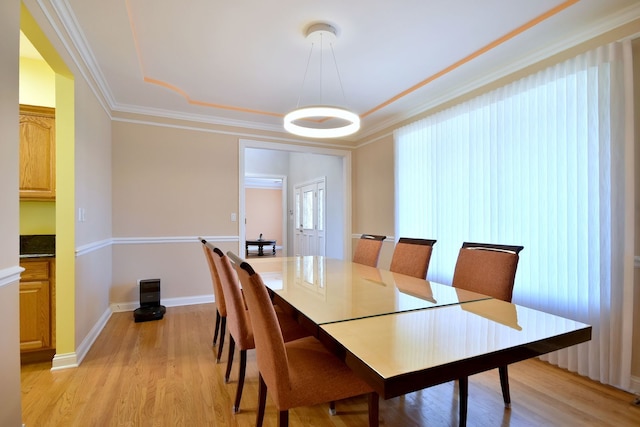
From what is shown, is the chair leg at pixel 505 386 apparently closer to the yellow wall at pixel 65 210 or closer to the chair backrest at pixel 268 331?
the chair backrest at pixel 268 331

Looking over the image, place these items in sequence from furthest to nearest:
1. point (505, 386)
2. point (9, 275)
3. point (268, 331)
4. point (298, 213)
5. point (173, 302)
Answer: point (298, 213) → point (173, 302) → point (505, 386) → point (9, 275) → point (268, 331)

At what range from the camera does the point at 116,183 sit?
364 centimetres

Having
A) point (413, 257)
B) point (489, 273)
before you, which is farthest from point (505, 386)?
point (413, 257)

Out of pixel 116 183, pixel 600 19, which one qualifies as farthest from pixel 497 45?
pixel 116 183

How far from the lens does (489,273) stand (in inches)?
76.5

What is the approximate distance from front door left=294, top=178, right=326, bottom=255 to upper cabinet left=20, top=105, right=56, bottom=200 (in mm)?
4145

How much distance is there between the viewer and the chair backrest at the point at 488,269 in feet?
6.03

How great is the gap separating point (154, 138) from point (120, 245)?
53.0 inches

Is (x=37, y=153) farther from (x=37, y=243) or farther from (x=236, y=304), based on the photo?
(x=236, y=304)

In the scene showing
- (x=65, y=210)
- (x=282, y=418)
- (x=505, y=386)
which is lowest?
(x=505, y=386)

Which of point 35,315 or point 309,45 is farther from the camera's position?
point 309,45

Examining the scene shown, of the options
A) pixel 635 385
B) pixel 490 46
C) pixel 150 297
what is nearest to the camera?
pixel 635 385

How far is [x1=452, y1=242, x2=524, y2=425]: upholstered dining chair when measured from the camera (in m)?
1.83

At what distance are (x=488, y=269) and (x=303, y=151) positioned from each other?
131 inches
